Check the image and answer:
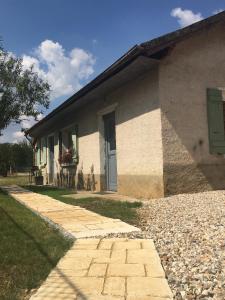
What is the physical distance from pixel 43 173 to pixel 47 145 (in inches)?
72.0

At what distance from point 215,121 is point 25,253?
19.7ft

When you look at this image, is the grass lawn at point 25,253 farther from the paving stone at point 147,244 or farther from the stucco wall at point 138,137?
the stucco wall at point 138,137

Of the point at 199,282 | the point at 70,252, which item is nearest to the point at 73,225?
the point at 70,252

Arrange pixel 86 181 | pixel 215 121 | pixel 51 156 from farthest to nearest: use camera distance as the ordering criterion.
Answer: pixel 51 156
pixel 86 181
pixel 215 121

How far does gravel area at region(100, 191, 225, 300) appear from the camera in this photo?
2.60 meters

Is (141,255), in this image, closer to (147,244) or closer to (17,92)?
(147,244)

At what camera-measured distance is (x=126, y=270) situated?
291cm

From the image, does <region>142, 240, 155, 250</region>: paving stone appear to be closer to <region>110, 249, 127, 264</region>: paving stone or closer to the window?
<region>110, 249, 127, 264</region>: paving stone

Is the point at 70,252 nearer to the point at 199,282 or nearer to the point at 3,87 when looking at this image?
the point at 199,282

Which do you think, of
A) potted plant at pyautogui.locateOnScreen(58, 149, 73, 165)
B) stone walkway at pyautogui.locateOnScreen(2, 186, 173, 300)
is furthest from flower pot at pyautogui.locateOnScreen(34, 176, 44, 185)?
stone walkway at pyautogui.locateOnScreen(2, 186, 173, 300)

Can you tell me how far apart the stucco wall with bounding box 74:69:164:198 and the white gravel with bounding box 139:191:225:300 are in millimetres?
1439

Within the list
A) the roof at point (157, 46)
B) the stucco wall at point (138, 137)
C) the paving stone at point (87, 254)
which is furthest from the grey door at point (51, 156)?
the paving stone at point (87, 254)

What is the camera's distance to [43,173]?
19.6 m

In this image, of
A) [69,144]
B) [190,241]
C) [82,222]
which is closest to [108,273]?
[190,241]
